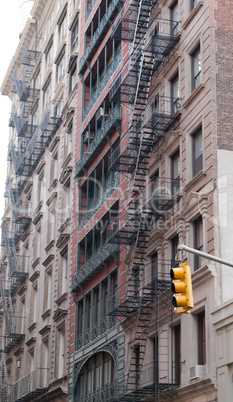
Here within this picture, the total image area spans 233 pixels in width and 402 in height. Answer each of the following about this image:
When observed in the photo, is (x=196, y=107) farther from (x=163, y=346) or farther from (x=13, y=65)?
(x=13, y=65)

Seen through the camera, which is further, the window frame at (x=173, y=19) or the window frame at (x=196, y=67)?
the window frame at (x=173, y=19)

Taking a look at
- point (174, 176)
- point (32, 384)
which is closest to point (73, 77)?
point (32, 384)

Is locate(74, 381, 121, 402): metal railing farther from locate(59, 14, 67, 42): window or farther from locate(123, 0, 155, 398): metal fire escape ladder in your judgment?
locate(59, 14, 67, 42): window

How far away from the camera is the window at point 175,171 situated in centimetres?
2992

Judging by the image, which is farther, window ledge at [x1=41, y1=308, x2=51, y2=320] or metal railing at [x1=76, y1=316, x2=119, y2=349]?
window ledge at [x1=41, y1=308, x2=51, y2=320]

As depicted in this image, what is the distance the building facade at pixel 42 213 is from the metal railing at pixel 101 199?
9.63ft

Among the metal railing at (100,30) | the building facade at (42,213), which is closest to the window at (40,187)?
the building facade at (42,213)

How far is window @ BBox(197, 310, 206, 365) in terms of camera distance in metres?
26.1

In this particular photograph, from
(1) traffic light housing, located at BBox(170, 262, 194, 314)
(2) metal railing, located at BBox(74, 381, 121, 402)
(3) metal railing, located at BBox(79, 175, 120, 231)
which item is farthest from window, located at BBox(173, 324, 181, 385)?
(1) traffic light housing, located at BBox(170, 262, 194, 314)

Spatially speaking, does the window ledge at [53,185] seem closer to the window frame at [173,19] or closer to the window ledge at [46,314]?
the window ledge at [46,314]

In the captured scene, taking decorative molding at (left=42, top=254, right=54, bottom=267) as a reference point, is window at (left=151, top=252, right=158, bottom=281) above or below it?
below

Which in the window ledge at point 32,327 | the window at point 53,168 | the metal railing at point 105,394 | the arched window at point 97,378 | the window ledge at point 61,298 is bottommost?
the metal railing at point 105,394

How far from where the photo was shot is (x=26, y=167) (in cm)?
6425

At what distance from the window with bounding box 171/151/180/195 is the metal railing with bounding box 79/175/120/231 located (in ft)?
25.9
